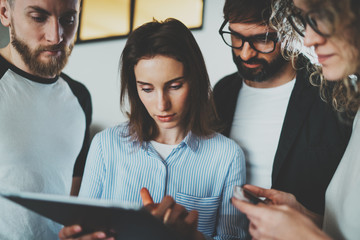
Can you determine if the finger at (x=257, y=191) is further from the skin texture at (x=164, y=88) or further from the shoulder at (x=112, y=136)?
the shoulder at (x=112, y=136)

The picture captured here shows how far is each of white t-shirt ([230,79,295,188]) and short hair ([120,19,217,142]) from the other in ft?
0.83

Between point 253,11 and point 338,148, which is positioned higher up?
point 253,11

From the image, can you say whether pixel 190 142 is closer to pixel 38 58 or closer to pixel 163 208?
pixel 163 208

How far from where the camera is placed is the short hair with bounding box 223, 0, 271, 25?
1611mm

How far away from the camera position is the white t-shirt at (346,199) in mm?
938

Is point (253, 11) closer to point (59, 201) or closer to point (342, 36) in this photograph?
point (342, 36)

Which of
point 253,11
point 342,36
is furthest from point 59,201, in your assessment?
point 253,11

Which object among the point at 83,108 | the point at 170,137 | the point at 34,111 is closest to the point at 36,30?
the point at 34,111

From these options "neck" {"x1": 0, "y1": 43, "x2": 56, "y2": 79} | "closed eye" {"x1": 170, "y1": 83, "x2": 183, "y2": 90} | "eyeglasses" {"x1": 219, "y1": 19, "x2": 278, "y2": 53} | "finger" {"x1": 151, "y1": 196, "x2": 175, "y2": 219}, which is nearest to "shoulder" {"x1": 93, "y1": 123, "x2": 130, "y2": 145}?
"closed eye" {"x1": 170, "y1": 83, "x2": 183, "y2": 90}

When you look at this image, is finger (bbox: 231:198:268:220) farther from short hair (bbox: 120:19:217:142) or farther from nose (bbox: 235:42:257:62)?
nose (bbox: 235:42:257:62)

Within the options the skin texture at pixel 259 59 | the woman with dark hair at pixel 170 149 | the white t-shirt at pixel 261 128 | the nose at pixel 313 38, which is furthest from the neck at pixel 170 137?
the nose at pixel 313 38

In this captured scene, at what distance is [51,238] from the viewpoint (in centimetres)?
149

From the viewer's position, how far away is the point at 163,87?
1331mm

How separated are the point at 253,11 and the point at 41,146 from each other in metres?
1.31
